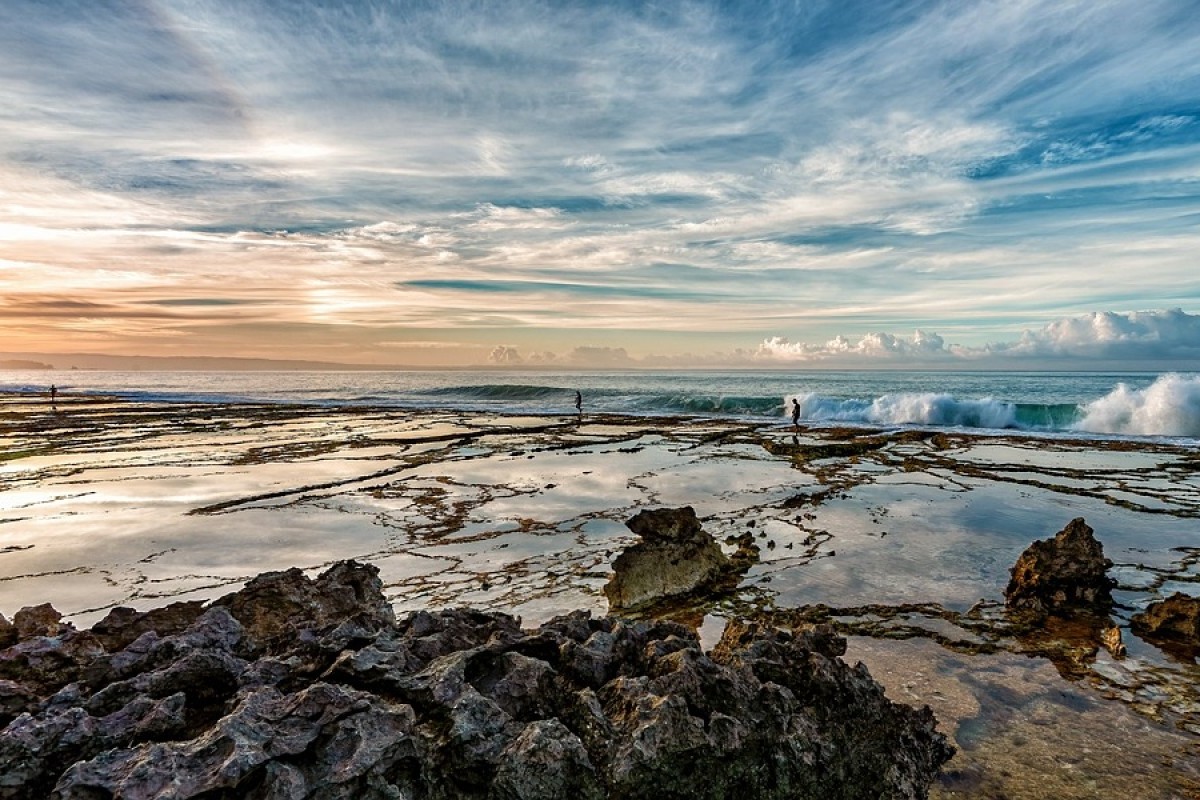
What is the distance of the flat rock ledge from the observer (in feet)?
9.83

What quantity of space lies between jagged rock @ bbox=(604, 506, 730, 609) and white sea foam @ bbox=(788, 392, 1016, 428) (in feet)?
120

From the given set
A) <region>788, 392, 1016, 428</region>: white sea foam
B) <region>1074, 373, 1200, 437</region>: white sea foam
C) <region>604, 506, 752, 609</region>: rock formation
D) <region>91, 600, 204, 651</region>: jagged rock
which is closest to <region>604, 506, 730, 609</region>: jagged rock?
<region>604, 506, 752, 609</region>: rock formation

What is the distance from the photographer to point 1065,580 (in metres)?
8.16

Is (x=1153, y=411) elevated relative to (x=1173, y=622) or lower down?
lower down

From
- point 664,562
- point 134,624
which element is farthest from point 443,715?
point 664,562

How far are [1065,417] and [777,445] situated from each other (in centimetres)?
3137

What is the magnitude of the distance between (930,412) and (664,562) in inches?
1634

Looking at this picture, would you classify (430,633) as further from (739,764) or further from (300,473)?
(300,473)

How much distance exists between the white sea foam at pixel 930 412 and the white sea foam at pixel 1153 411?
459 cm

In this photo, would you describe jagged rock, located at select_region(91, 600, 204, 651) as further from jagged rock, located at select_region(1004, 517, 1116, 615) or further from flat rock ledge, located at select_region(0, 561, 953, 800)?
jagged rock, located at select_region(1004, 517, 1116, 615)

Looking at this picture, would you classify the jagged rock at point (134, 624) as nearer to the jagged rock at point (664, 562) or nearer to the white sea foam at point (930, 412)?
the jagged rock at point (664, 562)

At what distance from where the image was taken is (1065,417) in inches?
1735

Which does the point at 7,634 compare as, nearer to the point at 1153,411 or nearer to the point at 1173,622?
the point at 1173,622

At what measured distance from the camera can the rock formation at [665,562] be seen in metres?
8.60
